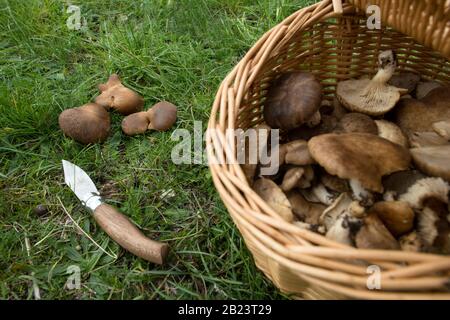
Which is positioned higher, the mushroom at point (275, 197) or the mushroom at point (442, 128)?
the mushroom at point (442, 128)

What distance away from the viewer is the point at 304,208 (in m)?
1.75

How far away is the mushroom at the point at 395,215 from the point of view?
1.52 meters

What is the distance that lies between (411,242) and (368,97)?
0.68 m

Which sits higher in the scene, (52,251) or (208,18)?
(208,18)

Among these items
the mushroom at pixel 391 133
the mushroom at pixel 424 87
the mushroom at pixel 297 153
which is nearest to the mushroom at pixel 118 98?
the mushroom at pixel 297 153

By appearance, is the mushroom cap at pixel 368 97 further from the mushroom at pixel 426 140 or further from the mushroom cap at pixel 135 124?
the mushroom cap at pixel 135 124

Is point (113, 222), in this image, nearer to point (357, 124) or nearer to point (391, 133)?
point (357, 124)

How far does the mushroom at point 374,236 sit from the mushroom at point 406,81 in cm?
86

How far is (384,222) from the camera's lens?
1.55 meters

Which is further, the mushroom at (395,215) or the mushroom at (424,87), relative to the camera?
the mushroom at (424,87)

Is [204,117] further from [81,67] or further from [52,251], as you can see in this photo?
[52,251]

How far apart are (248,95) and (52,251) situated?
1124mm
